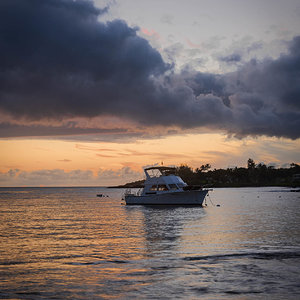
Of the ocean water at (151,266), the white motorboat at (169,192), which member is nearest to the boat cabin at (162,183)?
the white motorboat at (169,192)

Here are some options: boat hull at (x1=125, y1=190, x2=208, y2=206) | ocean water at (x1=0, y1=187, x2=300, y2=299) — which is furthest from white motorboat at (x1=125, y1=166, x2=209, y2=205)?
ocean water at (x1=0, y1=187, x2=300, y2=299)

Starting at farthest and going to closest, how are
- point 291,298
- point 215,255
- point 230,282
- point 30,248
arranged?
point 30,248
point 215,255
point 230,282
point 291,298

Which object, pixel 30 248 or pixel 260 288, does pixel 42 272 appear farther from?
pixel 260 288

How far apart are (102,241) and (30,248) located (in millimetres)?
4775

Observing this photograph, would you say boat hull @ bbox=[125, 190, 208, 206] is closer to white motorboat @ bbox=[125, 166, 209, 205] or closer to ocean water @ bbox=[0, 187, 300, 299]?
white motorboat @ bbox=[125, 166, 209, 205]

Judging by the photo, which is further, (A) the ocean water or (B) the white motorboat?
(B) the white motorboat

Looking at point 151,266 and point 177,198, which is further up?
point 177,198

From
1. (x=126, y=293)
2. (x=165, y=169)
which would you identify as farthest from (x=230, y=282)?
(x=165, y=169)

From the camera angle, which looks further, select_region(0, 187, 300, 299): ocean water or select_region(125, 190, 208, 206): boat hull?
select_region(125, 190, 208, 206): boat hull

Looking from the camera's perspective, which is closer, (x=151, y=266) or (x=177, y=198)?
(x=151, y=266)

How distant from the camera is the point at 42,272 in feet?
51.5

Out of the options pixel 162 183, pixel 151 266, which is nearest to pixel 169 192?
pixel 162 183

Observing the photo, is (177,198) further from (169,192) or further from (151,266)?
(151,266)

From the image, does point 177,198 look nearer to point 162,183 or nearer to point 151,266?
point 162,183
